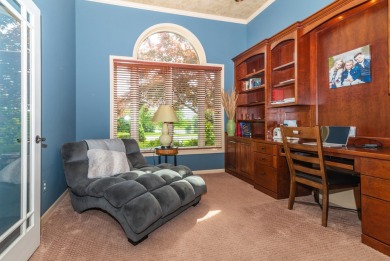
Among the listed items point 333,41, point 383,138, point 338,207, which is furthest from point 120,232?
point 333,41

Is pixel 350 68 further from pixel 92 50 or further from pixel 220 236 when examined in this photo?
pixel 92 50

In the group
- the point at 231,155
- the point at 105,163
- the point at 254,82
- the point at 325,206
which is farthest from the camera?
the point at 231,155

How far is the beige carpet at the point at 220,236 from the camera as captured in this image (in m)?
1.67

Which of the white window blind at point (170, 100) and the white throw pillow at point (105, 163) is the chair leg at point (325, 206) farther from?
the white window blind at point (170, 100)

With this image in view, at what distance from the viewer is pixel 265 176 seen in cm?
309

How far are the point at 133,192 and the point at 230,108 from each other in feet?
8.62

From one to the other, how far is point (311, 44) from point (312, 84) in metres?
0.52

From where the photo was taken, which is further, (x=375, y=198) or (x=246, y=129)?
(x=246, y=129)

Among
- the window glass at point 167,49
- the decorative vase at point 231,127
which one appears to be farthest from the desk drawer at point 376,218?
the window glass at point 167,49

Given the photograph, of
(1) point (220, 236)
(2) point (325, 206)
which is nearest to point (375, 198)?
(2) point (325, 206)

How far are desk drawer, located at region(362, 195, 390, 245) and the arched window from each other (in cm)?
A: 278

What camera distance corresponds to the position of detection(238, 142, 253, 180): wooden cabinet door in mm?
3539

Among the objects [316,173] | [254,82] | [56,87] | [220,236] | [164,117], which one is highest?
[254,82]

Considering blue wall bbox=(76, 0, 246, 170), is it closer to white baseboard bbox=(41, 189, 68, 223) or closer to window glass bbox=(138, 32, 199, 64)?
window glass bbox=(138, 32, 199, 64)
